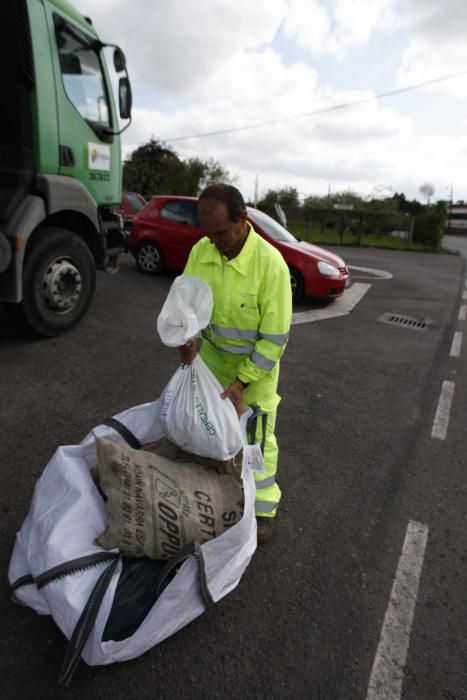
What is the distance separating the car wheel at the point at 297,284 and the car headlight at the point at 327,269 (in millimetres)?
352

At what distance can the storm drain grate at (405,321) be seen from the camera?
6.77 m

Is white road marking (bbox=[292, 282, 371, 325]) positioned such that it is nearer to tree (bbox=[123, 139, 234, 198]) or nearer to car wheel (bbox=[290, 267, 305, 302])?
car wheel (bbox=[290, 267, 305, 302])

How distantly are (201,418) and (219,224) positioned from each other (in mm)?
812

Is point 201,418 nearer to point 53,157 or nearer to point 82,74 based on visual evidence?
point 53,157

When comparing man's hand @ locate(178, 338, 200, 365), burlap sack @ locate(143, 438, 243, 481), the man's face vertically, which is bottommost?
burlap sack @ locate(143, 438, 243, 481)

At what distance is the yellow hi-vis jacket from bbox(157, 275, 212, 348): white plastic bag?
0.64 feet

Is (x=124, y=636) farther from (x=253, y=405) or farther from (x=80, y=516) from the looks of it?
(x=253, y=405)

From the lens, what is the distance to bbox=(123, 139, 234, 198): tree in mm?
31078

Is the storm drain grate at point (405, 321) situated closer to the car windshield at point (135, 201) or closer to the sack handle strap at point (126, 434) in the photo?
the sack handle strap at point (126, 434)

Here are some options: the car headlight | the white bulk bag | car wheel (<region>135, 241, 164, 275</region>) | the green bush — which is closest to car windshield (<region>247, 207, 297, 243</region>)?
the car headlight

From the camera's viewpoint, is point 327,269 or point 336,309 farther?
point 336,309

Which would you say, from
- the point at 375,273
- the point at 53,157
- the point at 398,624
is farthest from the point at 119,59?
the point at 375,273

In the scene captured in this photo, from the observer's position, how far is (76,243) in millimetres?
4828

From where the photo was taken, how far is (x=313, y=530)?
2438mm
